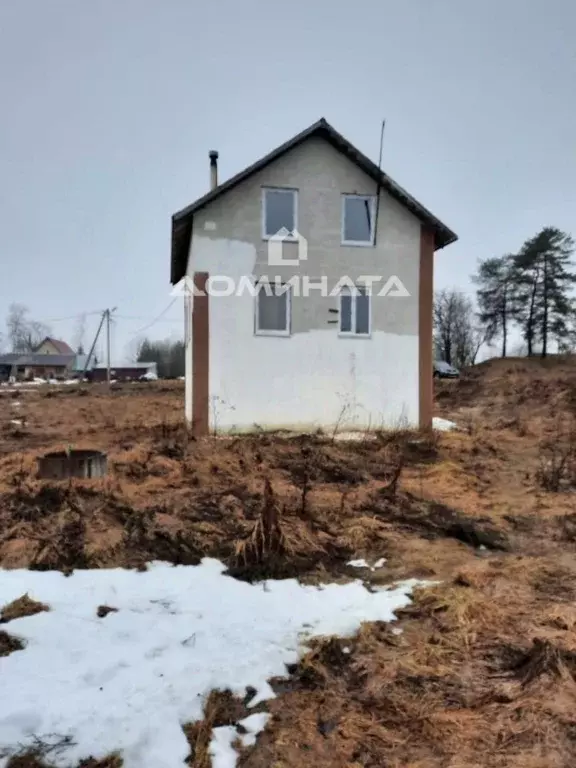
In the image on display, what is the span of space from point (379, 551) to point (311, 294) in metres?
9.38

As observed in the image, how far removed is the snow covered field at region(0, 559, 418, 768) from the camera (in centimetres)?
291

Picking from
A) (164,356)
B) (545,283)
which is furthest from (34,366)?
(545,283)

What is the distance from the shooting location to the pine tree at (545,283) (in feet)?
126

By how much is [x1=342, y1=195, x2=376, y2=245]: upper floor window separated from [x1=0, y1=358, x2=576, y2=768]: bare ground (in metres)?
5.80

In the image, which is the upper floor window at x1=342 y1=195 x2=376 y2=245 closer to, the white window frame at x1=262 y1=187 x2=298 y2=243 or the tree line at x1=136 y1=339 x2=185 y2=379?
the white window frame at x1=262 y1=187 x2=298 y2=243

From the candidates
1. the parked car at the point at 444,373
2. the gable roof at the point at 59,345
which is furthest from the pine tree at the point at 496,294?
the gable roof at the point at 59,345

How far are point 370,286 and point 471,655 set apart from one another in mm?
11843

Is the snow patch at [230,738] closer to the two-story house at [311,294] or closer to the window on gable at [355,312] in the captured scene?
the two-story house at [311,294]

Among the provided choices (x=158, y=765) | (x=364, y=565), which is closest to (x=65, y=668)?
(x=158, y=765)

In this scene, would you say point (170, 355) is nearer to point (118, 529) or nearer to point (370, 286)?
point (370, 286)

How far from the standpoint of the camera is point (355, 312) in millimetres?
14609

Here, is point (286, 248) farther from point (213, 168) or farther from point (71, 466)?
point (71, 466)

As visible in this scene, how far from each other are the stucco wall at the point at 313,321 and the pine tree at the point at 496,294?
3024 cm

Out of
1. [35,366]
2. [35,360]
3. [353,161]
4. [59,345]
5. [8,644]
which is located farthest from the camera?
[59,345]
